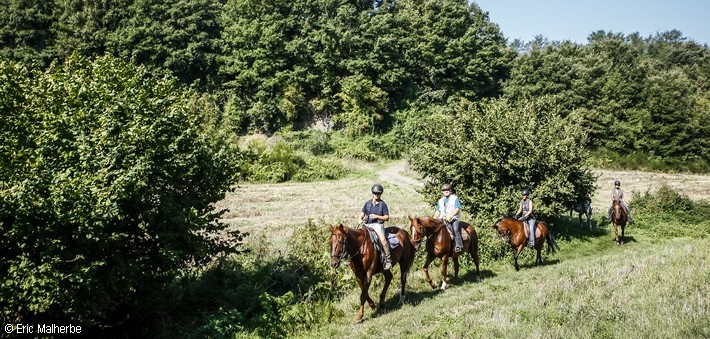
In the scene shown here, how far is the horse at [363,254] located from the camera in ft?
31.3

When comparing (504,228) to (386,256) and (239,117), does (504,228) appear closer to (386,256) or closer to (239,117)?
(386,256)

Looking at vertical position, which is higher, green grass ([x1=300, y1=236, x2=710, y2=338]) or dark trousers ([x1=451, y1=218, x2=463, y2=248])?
dark trousers ([x1=451, y1=218, x2=463, y2=248])

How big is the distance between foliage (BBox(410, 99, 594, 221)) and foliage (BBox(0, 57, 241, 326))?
1152 centimetres

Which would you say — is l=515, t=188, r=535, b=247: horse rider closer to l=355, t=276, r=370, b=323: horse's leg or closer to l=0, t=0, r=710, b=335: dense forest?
l=0, t=0, r=710, b=335: dense forest

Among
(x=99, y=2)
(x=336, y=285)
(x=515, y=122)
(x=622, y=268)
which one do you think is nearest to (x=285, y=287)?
(x=336, y=285)

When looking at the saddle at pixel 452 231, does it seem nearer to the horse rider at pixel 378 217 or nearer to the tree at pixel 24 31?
the horse rider at pixel 378 217

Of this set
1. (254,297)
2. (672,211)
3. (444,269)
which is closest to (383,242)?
(444,269)

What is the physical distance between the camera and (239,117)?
57188 millimetres

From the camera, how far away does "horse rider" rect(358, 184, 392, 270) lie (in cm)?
1085

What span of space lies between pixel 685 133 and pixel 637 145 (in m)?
5.86

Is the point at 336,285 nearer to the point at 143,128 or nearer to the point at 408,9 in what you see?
the point at 143,128

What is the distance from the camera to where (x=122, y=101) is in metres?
9.94

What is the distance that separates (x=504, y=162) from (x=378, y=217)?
34.8 ft

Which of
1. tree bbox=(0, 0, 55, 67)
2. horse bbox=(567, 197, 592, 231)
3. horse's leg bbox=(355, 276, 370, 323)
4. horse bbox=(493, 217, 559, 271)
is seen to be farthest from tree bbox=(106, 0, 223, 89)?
horse's leg bbox=(355, 276, 370, 323)
